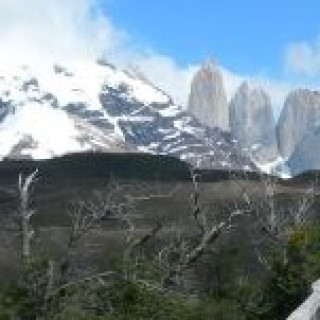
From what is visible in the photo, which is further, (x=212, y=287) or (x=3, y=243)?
(x=3, y=243)

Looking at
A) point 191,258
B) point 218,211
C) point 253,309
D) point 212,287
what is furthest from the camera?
point 218,211

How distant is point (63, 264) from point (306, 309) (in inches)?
928

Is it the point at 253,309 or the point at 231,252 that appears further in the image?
the point at 231,252

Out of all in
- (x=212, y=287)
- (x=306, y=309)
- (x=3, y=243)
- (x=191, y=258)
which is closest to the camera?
(x=306, y=309)

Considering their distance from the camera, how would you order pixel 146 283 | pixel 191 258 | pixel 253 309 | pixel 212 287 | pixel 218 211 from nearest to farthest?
pixel 146 283, pixel 253 309, pixel 191 258, pixel 212 287, pixel 218 211

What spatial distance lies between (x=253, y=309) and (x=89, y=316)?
Answer: 251 inches

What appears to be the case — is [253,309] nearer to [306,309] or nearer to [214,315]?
[214,315]

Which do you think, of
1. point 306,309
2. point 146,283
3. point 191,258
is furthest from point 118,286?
point 306,309

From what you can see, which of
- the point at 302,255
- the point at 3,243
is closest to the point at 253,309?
the point at 302,255

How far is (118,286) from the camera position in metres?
40.3

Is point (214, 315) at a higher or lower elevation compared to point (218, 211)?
lower

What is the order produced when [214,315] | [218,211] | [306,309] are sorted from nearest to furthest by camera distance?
[306,309]
[214,315]
[218,211]

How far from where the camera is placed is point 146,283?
126ft

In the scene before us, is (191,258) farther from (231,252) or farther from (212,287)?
(231,252)
